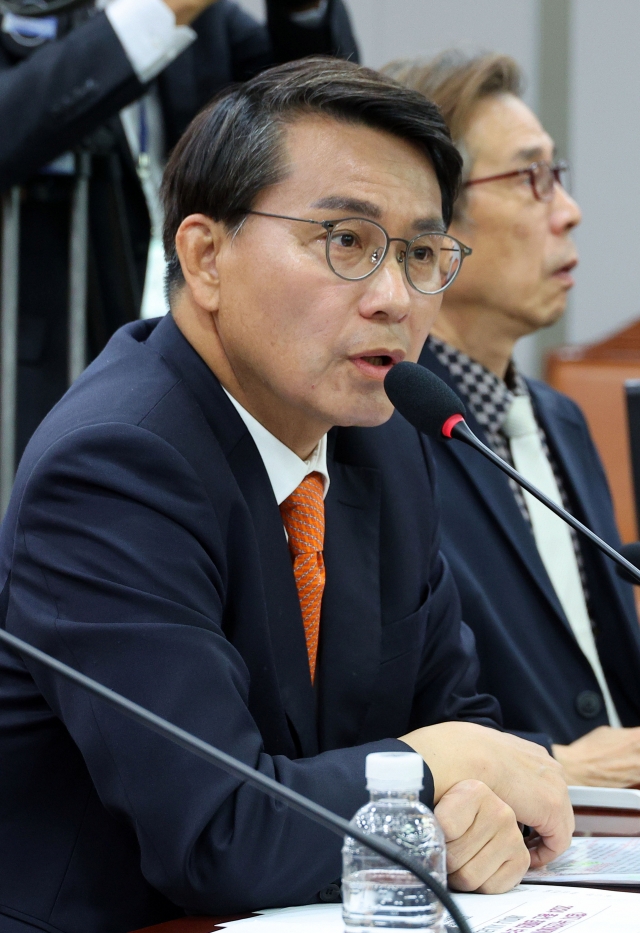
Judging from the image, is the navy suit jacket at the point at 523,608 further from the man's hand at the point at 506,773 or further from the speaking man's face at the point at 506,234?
the man's hand at the point at 506,773

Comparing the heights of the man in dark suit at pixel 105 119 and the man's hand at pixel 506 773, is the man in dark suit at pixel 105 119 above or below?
above

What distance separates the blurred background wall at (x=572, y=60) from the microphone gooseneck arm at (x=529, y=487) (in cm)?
344

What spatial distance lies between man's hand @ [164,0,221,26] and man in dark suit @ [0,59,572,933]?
0.63 meters

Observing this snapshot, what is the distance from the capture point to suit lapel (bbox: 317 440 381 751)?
1.24m

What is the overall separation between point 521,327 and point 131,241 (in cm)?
66

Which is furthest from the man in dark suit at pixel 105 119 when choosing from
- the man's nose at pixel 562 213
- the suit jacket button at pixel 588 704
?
the suit jacket button at pixel 588 704

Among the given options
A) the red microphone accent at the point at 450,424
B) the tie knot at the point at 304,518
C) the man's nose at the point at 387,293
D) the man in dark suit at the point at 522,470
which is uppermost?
the man's nose at the point at 387,293

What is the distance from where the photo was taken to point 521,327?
2.11 m

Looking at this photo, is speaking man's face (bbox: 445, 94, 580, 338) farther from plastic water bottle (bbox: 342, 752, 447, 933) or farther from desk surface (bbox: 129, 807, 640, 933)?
plastic water bottle (bbox: 342, 752, 447, 933)

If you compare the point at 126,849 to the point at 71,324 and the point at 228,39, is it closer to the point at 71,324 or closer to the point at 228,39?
the point at 71,324

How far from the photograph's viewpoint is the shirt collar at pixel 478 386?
1980mm

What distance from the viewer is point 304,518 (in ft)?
4.20

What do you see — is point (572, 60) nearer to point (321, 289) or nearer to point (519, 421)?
point (519, 421)

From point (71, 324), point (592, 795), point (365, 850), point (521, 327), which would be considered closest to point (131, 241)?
point (71, 324)
